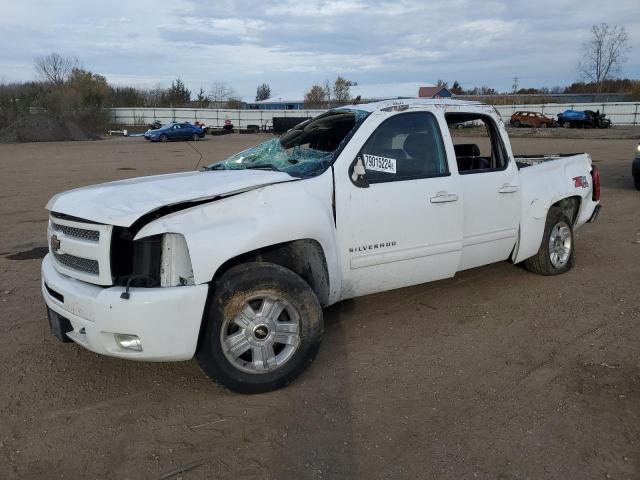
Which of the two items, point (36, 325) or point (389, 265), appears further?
point (36, 325)

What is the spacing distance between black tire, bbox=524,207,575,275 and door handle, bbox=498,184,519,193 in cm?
81

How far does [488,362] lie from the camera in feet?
13.2

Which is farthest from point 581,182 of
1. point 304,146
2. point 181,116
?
point 181,116

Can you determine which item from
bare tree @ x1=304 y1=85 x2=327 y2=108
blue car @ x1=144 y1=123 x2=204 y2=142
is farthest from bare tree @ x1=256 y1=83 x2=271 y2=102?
blue car @ x1=144 y1=123 x2=204 y2=142

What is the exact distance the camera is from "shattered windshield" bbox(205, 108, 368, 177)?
14.5 ft

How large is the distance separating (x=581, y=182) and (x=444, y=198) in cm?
249

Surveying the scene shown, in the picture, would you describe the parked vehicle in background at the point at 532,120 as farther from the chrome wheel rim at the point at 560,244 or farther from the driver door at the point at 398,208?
the driver door at the point at 398,208

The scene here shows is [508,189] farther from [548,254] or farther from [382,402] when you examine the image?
[382,402]

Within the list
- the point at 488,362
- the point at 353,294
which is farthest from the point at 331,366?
the point at 488,362

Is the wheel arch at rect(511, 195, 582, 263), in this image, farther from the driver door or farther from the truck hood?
the truck hood

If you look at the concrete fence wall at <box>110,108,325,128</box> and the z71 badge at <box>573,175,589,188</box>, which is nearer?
the z71 badge at <box>573,175,589,188</box>

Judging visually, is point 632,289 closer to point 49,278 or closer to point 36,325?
point 49,278

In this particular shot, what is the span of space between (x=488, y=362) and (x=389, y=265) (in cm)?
101

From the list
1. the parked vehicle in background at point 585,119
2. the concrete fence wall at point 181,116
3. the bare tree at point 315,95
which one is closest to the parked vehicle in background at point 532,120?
the parked vehicle in background at point 585,119
